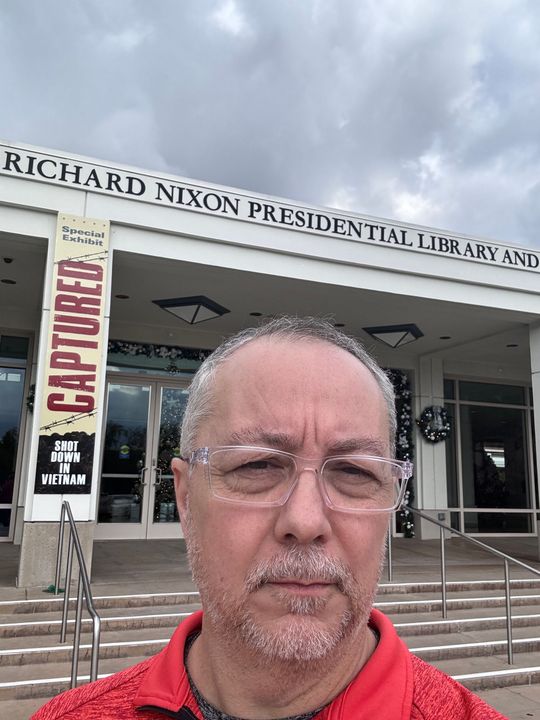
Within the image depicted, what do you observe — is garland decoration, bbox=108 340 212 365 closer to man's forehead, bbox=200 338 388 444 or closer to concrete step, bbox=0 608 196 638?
concrete step, bbox=0 608 196 638

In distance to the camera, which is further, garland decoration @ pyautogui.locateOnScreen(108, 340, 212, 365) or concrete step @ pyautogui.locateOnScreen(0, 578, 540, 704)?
garland decoration @ pyautogui.locateOnScreen(108, 340, 212, 365)

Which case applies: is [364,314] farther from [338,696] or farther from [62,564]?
[338,696]

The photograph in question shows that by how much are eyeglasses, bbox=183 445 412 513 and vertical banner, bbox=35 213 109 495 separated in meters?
4.85

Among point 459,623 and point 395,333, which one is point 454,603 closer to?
point 459,623

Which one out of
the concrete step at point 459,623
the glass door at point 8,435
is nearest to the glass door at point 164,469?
the glass door at point 8,435

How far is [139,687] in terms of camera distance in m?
0.99

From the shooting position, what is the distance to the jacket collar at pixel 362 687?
0.80 m

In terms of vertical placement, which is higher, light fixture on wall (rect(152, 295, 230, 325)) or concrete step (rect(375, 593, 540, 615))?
light fixture on wall (rect(152, 295, 230, 325))

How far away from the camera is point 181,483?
3.38 feet

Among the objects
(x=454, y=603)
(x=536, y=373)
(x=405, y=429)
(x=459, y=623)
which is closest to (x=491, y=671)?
(x=459, y=623)

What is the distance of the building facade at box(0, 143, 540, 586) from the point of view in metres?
5.51

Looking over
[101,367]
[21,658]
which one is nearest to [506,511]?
[101,367]

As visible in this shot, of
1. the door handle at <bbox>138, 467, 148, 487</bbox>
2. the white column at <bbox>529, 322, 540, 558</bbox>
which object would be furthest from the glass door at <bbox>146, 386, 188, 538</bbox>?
the white column at <bbox>529, 322, 540, 558</bbox>

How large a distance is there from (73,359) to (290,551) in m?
5.11
